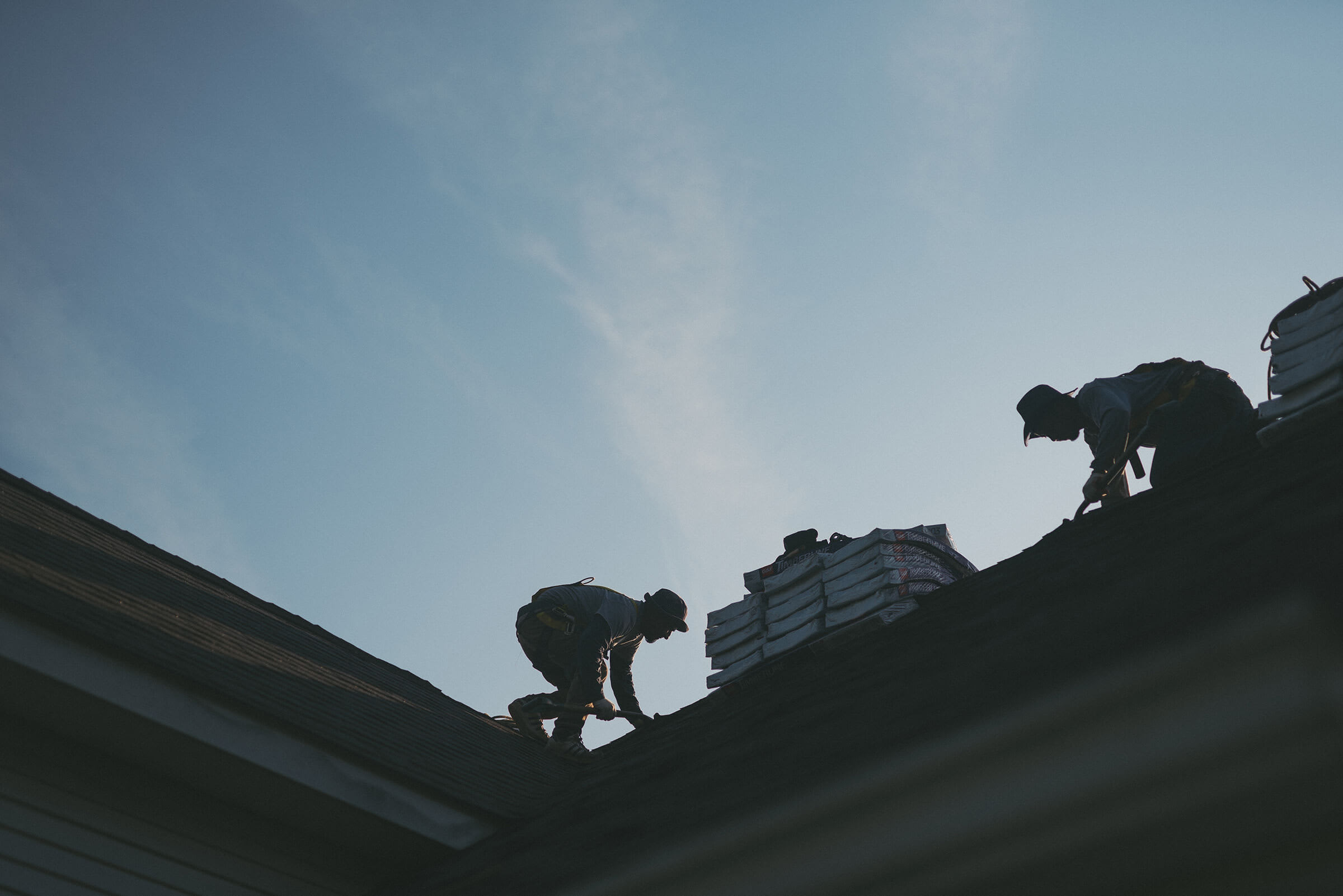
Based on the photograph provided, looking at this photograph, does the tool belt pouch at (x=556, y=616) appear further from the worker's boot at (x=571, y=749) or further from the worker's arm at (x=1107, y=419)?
the worker's arm at (x=1107, y=419)

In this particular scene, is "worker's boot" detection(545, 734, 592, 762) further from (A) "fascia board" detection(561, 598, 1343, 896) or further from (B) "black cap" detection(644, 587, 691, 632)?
(A) "fascia board" detection(561, 598, 1343, 896)

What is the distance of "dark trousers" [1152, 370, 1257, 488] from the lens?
6047 millimetres

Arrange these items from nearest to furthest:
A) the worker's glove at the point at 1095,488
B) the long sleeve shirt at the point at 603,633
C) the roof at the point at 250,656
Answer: the roof at the point at 250,656
the worker's glove at the point at 1095,488
the long sleeve shirt at the point at 603,633

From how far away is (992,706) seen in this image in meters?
2.37

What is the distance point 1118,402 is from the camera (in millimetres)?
7145

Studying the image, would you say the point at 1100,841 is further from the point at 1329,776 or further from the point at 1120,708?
the point at 1329,776

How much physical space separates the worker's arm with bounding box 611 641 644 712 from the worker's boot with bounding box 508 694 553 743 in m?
0.99

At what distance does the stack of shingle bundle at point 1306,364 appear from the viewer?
4.96m

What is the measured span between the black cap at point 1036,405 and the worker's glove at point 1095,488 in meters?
1.17

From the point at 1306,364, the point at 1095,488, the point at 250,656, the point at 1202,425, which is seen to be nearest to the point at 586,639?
the point at 250,656

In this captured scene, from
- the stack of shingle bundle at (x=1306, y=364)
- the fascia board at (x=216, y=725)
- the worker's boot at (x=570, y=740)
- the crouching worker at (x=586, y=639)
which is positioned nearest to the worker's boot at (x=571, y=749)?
the worker's boot at (x=570, y=740)

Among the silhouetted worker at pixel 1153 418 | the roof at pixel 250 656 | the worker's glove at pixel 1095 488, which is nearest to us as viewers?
the roof at pixel 250 656

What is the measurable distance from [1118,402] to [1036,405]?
817 mm

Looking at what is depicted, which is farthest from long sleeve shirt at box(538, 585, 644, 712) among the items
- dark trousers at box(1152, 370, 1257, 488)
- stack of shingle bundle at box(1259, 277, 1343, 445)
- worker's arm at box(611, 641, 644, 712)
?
stack of shingle bundle at box(1259, 277, 1343, 445)
